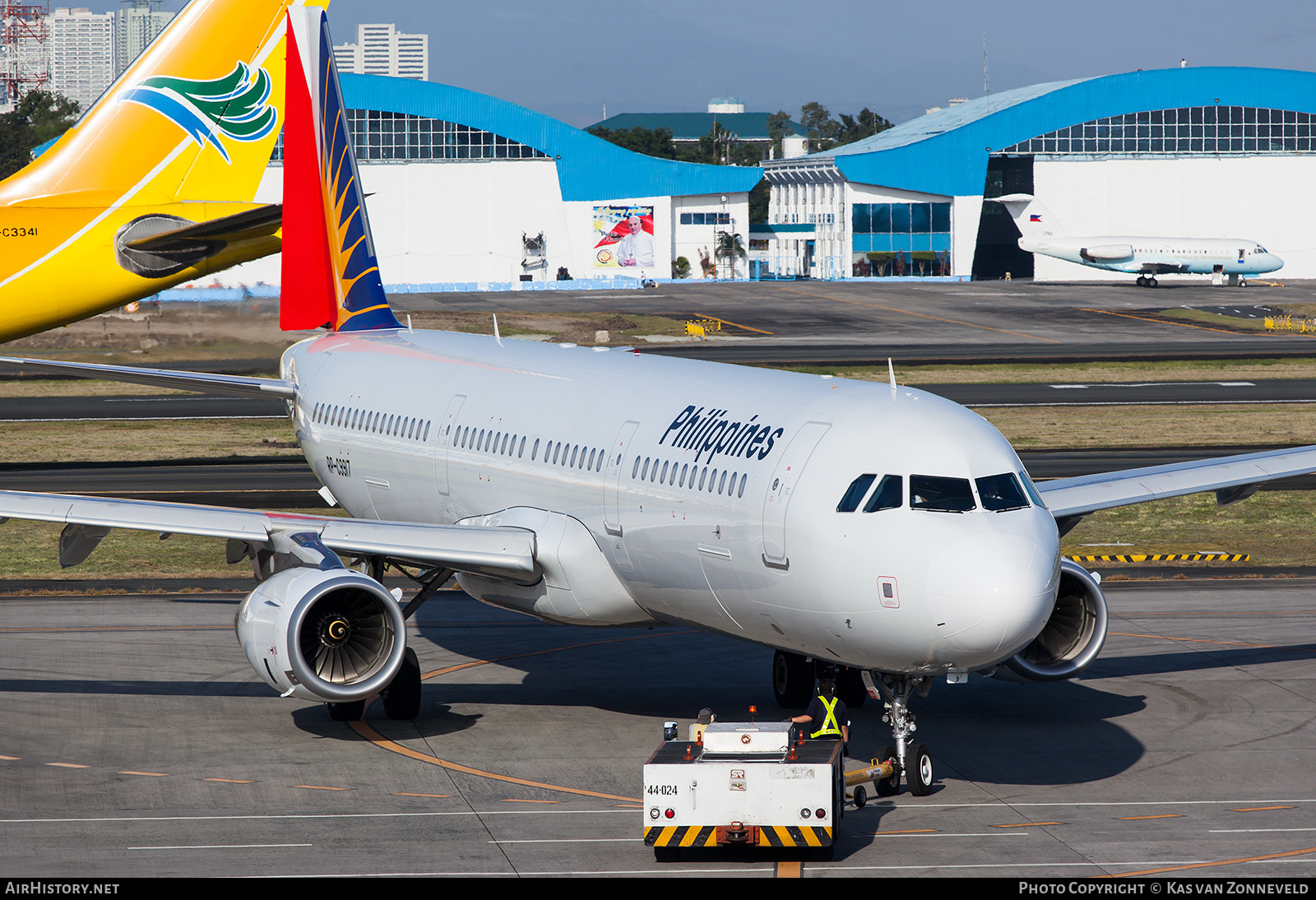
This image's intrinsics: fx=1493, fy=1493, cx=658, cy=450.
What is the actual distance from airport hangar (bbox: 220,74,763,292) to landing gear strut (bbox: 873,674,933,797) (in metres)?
136

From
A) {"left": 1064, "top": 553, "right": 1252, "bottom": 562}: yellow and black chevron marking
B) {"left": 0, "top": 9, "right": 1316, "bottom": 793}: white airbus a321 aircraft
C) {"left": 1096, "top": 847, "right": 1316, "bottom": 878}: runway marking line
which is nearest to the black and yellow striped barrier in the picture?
{"left": 0, "top": 9, "right": 1316, "bottom": 793}: white airbus a321 aircraft

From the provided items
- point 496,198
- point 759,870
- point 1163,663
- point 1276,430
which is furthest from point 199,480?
point 496,198

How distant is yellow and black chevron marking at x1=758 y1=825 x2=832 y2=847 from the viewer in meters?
16.0

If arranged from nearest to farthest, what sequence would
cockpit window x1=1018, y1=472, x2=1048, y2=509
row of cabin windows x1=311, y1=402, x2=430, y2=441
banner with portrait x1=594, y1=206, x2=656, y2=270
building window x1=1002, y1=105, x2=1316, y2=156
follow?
cockpit window x1=1018, y1=472, x2=1048, y2=509, row of cabin windows x1=311, y1=402, x2=430, y2=441, building window x1=1002, y1=105, x2=1316, y2=156, banner with portrait x1=594, y1=206, x2=656, y2=270

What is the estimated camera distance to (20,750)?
69.2 ft

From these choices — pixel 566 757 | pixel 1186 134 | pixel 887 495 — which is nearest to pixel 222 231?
pixel 566 757

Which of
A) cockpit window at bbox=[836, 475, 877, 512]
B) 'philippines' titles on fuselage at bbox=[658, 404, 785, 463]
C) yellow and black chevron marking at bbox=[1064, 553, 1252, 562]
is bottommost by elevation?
yellow and black chevron marking at bbox=[1064, 553, 1252, 562]

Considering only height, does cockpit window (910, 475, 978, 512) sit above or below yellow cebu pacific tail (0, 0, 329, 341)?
below

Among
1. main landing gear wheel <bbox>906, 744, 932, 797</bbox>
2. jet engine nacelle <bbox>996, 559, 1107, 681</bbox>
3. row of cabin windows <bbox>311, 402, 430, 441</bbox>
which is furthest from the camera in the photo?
row of cabin windows <bbox>311, 402, 430, 441</bbox>

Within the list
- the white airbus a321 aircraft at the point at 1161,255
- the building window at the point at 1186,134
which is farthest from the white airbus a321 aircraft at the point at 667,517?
the building window at the point at 1186,134

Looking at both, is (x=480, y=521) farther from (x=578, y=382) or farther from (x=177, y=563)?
(x=177, y=563)

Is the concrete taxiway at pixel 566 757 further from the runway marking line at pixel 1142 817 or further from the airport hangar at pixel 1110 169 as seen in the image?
the airport hangar at pixel 1110 169

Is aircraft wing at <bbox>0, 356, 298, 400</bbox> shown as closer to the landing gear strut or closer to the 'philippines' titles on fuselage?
the 'philippines' titles on fuselage

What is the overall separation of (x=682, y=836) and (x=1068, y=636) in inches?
302
